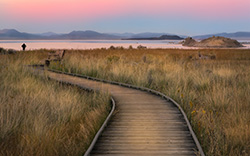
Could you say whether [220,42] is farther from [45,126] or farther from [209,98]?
[45,126]

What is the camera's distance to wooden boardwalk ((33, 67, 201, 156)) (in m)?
5.17

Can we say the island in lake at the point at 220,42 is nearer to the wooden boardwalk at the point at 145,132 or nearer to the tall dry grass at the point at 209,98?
the tall dry grass at the point at 209,98

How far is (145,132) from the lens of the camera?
6074 mm

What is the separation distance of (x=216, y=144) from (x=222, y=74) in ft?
29.8

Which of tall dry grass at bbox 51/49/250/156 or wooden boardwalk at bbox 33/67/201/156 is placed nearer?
wooden boardwalk at bbox 33/67/201/156

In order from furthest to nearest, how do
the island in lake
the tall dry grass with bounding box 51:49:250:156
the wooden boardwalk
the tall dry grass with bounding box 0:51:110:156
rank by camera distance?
1. the island in lake
2. the tall dry grass with bounding box 51:49:250:156
3. the tall dry grass with bounding box 0:51:110:156
4. the wooden boardwalk

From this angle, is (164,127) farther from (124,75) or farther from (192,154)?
(124,75)

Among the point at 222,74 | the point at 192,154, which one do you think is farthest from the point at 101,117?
the point at 222,74

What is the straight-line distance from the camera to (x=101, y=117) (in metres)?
7.44

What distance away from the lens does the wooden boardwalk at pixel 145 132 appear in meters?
5.17

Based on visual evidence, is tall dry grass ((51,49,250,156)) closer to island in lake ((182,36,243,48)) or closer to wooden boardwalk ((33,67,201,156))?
wooden boardwalk ((33,67,201,156))

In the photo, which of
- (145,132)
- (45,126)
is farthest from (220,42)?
(45,126)

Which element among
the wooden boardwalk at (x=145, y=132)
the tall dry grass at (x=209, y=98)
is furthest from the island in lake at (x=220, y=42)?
the wooden boardwalk at (x=145, y=132)

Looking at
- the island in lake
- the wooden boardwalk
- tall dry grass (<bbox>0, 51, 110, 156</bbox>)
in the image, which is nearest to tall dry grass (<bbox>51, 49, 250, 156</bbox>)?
the wooden boardwalk
